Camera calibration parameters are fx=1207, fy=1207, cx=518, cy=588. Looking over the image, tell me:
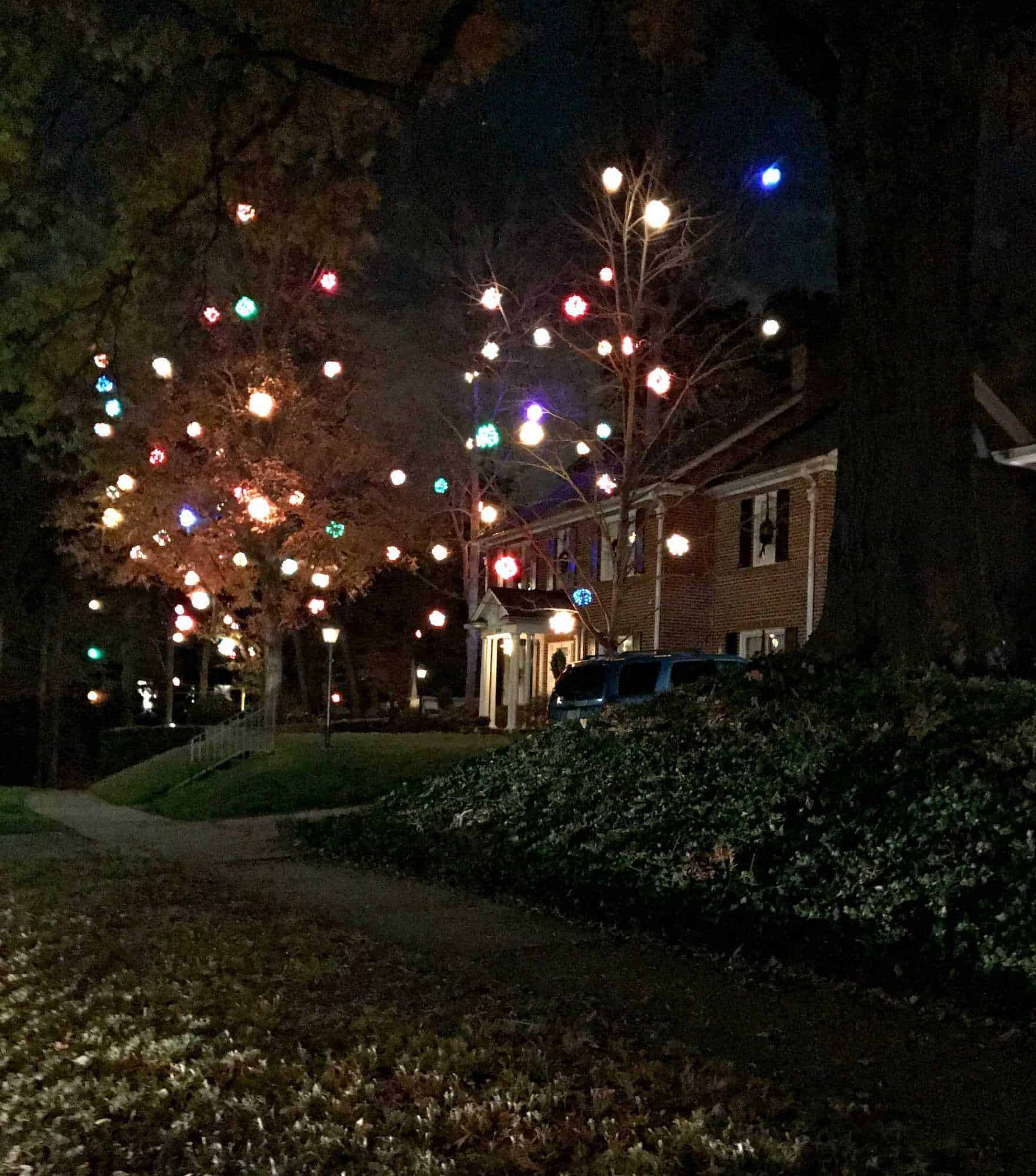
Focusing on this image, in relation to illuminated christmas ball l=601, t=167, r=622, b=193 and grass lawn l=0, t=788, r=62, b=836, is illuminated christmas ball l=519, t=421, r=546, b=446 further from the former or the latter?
A: grass lawn l=0, t=788, r=62, b=836

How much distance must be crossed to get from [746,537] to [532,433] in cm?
829

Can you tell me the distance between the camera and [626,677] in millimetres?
17875

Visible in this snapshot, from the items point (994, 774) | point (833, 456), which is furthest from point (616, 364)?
point (994, 774)

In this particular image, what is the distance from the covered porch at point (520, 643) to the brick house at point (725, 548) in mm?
58

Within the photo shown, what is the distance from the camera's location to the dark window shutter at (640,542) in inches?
931

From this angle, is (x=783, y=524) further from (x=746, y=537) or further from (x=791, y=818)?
(x=791, y=818)

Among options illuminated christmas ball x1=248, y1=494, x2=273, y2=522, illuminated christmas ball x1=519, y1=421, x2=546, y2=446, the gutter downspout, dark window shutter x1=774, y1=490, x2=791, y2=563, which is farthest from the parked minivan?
illuminated christmas ball x1=248, y1=494, x2=273, y2=522

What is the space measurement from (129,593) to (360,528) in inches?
648

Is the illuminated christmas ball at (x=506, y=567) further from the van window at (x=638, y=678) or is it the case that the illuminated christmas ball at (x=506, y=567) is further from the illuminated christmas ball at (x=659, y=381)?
the illuminated christmas ball at (x=659, y=381)

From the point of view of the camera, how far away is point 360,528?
3095cm

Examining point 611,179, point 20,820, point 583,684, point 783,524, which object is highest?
Answer: point 611,179

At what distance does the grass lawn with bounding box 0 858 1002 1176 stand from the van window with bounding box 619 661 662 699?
10652 mm

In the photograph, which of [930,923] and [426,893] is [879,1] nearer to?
[930,923]

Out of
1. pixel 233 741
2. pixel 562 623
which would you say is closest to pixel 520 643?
pixel 562 623
